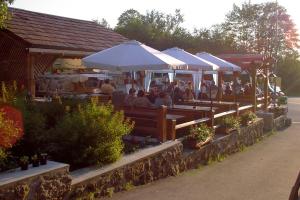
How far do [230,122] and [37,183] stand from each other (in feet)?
26.0

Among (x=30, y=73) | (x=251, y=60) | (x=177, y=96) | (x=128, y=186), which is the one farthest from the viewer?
(x=251, y=60)

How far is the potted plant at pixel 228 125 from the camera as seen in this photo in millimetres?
11977

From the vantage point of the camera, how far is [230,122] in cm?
1216

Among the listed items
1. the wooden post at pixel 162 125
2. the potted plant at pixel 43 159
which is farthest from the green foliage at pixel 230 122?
the potted plant at pixel 43 159

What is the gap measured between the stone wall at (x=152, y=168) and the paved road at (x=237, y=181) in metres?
0.17

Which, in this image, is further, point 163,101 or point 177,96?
point 177,96

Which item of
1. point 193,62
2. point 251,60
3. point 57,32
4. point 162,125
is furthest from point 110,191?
point 251,60

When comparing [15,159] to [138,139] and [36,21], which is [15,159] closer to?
[138,139]

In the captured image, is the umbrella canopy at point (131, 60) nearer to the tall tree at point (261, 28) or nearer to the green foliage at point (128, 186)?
the green foliage at point (128, 186)

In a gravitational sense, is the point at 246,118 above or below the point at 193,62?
below

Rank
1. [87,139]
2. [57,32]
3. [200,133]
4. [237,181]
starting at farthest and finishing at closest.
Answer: [57,32]
[200,133]
[237,181]
[87,139]

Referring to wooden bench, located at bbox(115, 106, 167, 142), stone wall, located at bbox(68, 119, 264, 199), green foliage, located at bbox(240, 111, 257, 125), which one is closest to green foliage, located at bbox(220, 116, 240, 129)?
stone wall, located at bbox(68, 119, 264, 199)

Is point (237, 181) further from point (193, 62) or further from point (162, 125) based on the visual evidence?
point (193, 62)

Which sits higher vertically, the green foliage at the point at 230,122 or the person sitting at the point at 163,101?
the person sitting at the point at 163,101
